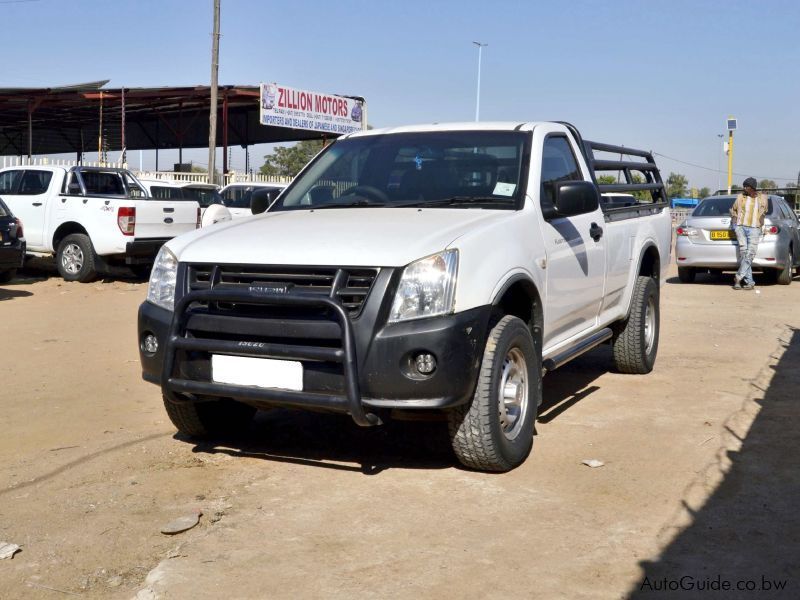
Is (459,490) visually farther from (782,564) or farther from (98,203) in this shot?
(98,203)

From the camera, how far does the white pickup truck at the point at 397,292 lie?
14.0 ft

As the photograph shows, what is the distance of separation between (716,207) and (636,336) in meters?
9.93

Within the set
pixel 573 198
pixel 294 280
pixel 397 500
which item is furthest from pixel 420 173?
pixel 397 500

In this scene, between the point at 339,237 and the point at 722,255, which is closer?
the point at 339,237

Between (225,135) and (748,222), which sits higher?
(225,135)

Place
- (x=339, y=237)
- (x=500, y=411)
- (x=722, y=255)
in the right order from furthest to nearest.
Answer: (x=722, y=255) → (x=500, y=411) → (x=339, y=237)

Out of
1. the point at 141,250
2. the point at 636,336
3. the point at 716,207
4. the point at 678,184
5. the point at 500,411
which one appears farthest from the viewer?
the point at 678,184

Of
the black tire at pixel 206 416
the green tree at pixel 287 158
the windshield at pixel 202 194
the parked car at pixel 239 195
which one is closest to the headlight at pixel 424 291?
the black tire at pixel 206 416

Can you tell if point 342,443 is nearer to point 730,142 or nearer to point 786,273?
point 786,273

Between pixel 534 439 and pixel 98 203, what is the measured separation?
10511mm

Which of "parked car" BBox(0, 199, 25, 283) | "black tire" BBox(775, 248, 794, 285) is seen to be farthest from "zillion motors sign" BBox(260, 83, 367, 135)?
"black tire" BBox(775, 248, 794, 285)

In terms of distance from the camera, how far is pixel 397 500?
440 centimetres

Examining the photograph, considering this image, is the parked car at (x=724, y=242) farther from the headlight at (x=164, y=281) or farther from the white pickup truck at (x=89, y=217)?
the headlight at (x=164, y=281)

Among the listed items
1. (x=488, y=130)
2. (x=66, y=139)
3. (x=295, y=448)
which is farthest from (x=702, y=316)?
(x=66, y=139)
